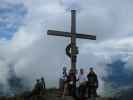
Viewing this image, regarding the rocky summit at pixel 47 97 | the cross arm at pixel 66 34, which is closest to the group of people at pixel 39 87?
the rocky summit at pixel 47 97

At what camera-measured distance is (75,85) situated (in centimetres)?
3059

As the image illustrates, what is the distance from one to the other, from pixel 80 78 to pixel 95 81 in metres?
0.82

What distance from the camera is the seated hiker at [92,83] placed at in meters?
29.6

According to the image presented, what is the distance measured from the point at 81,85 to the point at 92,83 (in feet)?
2.05

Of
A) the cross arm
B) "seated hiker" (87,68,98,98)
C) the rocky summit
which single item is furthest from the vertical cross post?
"seated hiker" (87,68,98,98)

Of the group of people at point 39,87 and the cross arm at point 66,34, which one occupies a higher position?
the cross arm at point 66,34

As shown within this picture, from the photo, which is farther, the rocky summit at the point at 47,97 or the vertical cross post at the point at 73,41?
the vertical cross post at the point at 73,41

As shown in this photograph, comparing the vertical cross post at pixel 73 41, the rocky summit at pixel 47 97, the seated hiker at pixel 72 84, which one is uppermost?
the vertical cross post at pixel 73 41

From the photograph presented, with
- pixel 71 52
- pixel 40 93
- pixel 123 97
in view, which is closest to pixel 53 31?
pixel 71 52

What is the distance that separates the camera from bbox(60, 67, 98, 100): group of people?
2964 centimetres

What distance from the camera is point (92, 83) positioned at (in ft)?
97.3

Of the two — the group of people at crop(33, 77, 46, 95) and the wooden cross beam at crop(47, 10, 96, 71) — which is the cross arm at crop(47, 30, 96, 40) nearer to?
the wooden cross beam at crop(47, 10, 96, 71)

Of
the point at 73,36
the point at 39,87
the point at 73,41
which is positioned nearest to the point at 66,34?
the point at 73,36

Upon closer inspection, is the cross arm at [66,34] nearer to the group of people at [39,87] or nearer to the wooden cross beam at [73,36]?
the wooden cross beam at [73,36]
